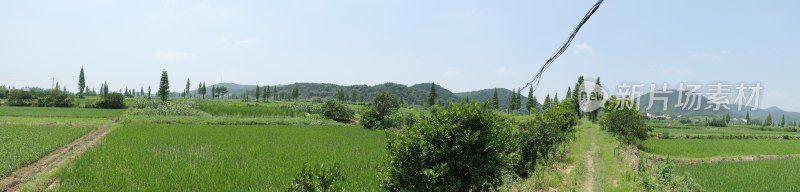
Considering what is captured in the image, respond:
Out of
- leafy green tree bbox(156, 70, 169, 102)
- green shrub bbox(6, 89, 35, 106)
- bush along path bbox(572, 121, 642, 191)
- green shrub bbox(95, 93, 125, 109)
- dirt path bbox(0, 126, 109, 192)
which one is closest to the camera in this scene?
bush along path bbox(572, 121, 642, 191)

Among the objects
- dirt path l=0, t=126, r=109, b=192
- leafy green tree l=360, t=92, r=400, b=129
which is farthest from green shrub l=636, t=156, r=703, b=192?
leafy green tree l=360, t=92, r=400, b=129

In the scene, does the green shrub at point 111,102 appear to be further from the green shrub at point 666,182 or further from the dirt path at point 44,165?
the green shrub at point 666,182

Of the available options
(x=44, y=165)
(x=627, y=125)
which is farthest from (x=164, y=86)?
(x=627, y=125)

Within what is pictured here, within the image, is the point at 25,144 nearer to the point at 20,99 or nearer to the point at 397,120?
the point at 397,120

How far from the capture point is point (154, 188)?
564 inches

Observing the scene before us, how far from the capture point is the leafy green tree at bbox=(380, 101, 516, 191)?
29.8ft

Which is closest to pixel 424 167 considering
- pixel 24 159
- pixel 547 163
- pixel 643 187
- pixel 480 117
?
pixel 480 117

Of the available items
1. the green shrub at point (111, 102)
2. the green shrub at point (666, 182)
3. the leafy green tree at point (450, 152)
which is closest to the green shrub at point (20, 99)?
the green shrub at point (111, 102)

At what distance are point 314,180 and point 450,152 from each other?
12.7 feet

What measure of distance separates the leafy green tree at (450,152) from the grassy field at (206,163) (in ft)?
5.50

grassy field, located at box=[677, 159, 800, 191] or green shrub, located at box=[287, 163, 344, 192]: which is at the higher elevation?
green shrub, located at box=[287, 163, 344, 192]

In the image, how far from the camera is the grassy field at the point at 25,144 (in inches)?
747

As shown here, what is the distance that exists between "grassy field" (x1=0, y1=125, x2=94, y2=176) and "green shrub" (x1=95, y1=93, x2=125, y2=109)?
134 ft

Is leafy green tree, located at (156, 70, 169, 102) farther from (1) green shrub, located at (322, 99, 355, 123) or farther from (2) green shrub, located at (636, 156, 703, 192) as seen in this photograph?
(2) green shrub, located at (636, 156, 703, 192)
